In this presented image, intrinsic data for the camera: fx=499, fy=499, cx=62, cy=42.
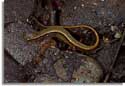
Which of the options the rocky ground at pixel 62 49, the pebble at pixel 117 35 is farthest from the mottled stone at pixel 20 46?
the pebble at pixel 117 35

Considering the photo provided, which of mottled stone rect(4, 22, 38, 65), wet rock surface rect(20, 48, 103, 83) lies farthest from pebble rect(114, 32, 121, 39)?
mottled stone rect(4, 22, 38, 65)

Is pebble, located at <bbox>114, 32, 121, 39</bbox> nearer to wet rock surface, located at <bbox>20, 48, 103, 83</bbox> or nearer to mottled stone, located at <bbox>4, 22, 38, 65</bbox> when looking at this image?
wet rock surface, located at <bbox>20, 48, 103, 83</bbox>

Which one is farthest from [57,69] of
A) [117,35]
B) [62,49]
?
[117,35]

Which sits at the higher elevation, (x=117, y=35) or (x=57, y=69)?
(x=117, y=35)

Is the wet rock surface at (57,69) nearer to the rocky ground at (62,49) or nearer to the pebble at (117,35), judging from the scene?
the rocky ground at (62,49)

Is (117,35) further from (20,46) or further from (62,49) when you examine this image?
(20,46)

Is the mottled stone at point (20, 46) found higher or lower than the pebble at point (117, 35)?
lower

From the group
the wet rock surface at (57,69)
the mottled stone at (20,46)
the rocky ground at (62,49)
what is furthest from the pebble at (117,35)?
the mottled stone at (20,46)

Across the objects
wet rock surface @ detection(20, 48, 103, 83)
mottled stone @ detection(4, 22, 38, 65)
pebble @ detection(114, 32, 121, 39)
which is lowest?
wet rock surface @ detection(20, 48, 103, 83)

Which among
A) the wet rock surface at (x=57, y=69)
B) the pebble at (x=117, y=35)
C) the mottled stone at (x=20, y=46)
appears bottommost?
the wet rock surface at (x=57, y=69)

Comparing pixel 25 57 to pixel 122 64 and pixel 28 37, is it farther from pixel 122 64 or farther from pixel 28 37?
pixel 122 64
